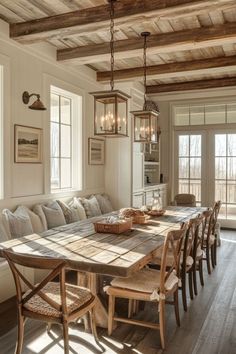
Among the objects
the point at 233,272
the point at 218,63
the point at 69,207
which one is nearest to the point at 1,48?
the point at 69,207

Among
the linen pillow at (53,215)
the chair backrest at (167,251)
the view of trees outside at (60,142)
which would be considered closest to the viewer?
the chair backrest at (167,251)

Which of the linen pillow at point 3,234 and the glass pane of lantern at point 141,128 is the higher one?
the glass pane of lantern at point 141,128

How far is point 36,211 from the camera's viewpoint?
164 inches

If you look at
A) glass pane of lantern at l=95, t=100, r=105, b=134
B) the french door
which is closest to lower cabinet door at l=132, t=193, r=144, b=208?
the french door

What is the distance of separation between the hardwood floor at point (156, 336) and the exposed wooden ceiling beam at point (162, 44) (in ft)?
9.59

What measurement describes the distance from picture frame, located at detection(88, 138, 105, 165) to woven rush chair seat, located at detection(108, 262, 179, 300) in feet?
10.5

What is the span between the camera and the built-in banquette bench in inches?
133

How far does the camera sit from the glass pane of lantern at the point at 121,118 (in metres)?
3.11

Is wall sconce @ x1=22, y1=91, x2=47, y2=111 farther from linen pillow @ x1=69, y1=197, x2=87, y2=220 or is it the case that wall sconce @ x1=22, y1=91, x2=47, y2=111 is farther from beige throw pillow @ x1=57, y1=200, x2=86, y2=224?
linen pillow @ x1=69, y1=197, x2=87, y2=220

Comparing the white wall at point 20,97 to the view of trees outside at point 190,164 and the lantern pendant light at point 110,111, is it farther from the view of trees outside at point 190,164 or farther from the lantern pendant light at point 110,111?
the view of trees outside at point 190,164

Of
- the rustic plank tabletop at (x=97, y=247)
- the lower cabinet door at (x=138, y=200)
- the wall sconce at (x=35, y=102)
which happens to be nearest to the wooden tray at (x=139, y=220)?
the rustic plank tabletop at (x=97, y=247)

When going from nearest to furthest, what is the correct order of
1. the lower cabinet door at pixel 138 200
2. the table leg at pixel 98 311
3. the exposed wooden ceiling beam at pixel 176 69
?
the table leg at pixel 98 311 → the exposed wooden ceiling beam at pixel 176 69 → the lower cabinet door at pixel 138 200

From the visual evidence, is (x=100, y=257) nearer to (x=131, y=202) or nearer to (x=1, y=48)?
(x=1, y=48)

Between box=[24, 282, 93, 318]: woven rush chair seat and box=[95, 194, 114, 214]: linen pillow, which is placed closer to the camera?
box=[24, 282, 93, 318]: woven rush chair seat
